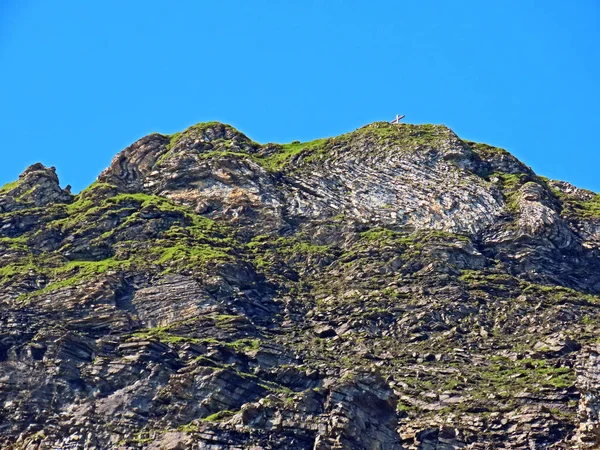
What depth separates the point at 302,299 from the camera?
108 m

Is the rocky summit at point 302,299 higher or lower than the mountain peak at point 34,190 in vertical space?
lower

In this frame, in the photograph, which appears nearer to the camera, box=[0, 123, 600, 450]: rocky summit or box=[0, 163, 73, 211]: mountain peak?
box=[0, 123, 600, 450]: rocky summit

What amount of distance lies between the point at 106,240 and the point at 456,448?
38.8 meters

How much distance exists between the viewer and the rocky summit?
88312 mm

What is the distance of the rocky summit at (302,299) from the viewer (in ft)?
290

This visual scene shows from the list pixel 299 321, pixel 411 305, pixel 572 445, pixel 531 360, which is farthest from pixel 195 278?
pixel 572 445

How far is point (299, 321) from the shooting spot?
345ft

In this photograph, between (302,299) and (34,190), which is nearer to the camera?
(302,299)

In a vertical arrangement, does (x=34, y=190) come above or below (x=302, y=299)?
above

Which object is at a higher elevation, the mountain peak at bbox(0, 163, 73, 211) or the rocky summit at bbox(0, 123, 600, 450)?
the mountain peak at bbox(0, 163, 73, 211)

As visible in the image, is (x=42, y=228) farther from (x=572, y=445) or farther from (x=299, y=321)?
(x=572, y=445)

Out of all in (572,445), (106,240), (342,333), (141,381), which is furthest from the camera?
(106,240)

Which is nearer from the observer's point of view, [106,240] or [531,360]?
[531,360]

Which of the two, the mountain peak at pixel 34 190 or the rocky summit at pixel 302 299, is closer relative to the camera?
the rocky summit at pixel 302 299
